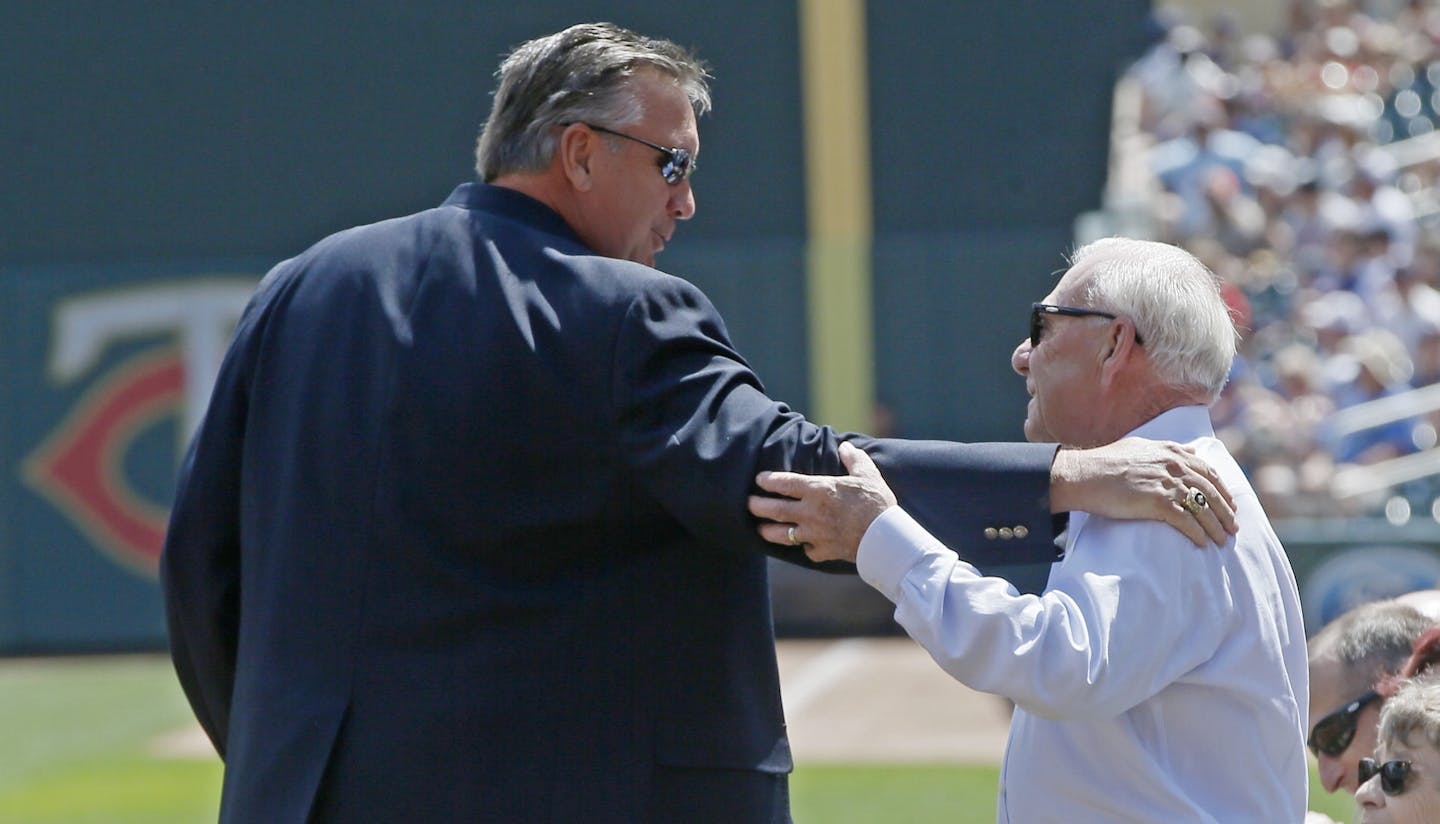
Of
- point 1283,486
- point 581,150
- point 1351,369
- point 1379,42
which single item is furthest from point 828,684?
point 581,150

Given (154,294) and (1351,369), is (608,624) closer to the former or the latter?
(1351,369)

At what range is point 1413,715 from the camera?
2.34 m

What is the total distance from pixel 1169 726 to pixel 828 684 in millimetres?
8924

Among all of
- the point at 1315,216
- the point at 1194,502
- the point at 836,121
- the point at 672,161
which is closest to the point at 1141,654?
the point at 1194,502

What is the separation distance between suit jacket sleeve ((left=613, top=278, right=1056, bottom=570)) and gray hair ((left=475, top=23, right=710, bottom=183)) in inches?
12.7

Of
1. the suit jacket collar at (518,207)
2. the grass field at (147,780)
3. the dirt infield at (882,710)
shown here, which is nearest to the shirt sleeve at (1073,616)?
the suit jacket collar at (518,207)

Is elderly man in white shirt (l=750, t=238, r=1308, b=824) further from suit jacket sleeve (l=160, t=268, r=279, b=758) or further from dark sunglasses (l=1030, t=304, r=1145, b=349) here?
suit jacket sleeve (l=160, t=268, r=279, b=758)

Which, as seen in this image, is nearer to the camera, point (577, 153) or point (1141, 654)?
point (1141, 654)

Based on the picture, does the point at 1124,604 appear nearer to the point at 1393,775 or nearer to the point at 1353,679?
the point at 1393,775

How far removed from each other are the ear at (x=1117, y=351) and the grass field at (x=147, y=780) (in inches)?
188

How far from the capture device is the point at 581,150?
2.59 m

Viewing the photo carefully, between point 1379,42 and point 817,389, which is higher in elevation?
point 1379,42

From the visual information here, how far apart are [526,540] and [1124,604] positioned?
29.9 inches

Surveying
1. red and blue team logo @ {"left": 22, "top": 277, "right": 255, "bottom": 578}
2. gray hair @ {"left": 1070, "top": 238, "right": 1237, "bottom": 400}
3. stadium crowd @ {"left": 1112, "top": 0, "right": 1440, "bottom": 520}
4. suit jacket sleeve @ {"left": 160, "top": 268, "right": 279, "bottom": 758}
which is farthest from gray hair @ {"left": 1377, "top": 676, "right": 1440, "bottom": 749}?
red and blue team logo @ {"left": 22, "top": 277, "right": 255, "bottom": 578}
